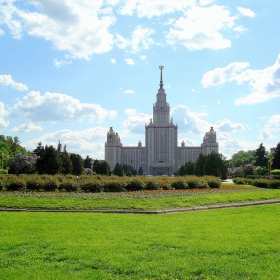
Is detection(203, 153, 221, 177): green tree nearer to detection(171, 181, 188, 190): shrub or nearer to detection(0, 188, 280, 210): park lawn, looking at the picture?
detection(171, 181, 188, 190): shrub

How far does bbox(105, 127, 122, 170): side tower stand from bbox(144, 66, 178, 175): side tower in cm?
1453

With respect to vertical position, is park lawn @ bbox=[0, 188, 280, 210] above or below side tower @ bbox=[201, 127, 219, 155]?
below

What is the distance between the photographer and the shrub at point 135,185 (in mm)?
24703

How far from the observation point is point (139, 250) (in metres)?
7.25

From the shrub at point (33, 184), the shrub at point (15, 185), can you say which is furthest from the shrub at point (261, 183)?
the shrub at point (15, 185)

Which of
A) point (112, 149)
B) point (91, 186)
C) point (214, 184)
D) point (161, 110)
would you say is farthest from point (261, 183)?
point (161, 110)

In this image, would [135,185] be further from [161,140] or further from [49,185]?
[161,140]

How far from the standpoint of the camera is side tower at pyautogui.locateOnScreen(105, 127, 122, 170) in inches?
6102

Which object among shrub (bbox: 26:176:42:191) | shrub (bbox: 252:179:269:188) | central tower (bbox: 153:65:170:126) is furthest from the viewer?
central tower (bbox: 153:65:170:126)

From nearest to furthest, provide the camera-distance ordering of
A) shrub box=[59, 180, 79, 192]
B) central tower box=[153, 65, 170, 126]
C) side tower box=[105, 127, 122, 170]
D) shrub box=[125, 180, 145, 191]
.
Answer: shrub box=[59, 180, 79, 192] < shrub box=[125, 180, 145, 191] < side tower box=[105, 127, 122, 170] < central tower box=[153, 65, 170, 126]

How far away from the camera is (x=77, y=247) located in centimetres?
741

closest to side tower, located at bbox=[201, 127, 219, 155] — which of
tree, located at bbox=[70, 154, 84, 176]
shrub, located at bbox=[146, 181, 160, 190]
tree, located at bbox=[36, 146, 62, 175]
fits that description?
tree, located at bbox=[70, 154, 84, 176]

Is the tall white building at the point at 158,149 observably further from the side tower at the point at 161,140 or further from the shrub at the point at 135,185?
the shrub at the point at 135,185

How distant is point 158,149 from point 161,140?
458 cm
